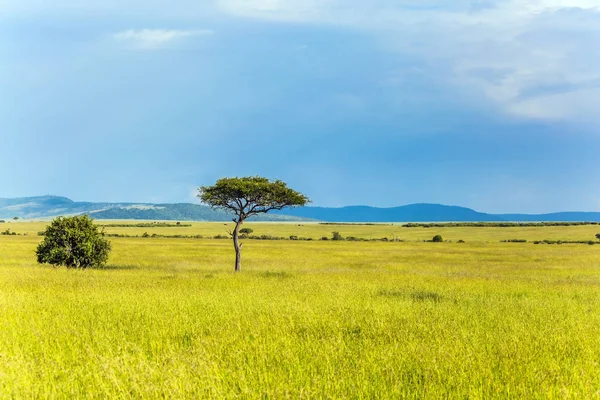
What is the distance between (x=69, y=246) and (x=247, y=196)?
42.2ft

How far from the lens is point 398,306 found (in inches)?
621

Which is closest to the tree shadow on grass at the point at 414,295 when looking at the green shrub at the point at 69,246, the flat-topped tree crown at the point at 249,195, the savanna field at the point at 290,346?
the savanna field at the point at 290,346

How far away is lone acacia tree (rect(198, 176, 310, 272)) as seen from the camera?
110 ft

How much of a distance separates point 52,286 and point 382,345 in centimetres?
1594

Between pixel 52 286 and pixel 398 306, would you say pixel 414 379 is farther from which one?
pixel 52 286

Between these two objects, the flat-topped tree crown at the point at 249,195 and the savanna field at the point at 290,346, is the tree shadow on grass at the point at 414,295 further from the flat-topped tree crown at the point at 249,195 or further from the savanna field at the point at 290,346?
the flat-topped tree crown at the point at 249,195

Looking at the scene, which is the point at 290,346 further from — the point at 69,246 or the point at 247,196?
the point at 69,246

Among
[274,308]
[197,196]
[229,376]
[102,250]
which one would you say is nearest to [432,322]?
[274,308]

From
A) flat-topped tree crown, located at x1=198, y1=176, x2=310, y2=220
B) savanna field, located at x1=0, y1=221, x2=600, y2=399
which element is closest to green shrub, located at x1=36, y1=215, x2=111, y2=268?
flat-topped tree crown, located at x1=198, y1=176, x2=310, y2=220

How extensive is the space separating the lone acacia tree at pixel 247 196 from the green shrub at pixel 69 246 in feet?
28.0

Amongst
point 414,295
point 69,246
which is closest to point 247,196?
point 69,246

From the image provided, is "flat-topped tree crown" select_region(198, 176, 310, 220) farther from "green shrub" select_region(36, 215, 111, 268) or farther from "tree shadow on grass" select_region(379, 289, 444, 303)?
"tree shadow on grass" select_region(379, 289, 444, 303)

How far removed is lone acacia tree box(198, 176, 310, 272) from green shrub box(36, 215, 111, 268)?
8527mm

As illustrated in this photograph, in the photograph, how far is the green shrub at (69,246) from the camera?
111ft
